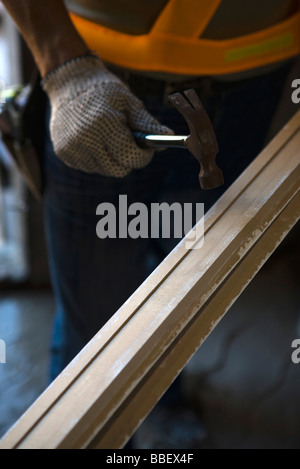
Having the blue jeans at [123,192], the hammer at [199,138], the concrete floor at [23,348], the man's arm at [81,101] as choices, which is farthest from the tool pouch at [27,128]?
the concrete floor at [23,348]

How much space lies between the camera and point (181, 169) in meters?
0.76

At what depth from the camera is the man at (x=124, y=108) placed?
65 centimetres

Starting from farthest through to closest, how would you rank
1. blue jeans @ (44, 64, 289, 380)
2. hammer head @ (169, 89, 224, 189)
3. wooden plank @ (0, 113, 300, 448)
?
blue jeans @ (44, 64, 289, 380), hammer head @ (169, 89, 224, 189), wooden plank @ (0, 113, 300, 448)

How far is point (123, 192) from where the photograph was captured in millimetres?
805

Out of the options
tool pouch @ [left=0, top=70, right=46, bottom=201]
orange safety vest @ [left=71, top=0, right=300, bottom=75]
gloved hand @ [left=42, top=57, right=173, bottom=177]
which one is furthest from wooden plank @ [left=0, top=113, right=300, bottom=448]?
tool pouch @ [left=0, top=70, right=46, bottom=201]

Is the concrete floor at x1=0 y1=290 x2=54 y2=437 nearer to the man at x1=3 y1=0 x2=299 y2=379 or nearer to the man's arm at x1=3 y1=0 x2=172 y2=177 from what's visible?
the man at x1=3 y1=0 x2=299 y2=379

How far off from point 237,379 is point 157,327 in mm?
824

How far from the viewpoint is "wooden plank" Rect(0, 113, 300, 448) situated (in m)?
0.40

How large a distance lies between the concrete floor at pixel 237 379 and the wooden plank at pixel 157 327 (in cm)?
23

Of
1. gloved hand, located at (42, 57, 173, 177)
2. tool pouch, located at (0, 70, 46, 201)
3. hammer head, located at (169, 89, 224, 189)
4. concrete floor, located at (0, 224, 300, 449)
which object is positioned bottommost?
concrete floor, located at (0, 224, 300, 449)


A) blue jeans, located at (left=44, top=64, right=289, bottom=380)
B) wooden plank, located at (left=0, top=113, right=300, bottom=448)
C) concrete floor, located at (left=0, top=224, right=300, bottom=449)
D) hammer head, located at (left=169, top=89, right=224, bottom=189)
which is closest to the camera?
wooden plank, located at (left=0, top=113, right=300, bottom=448)

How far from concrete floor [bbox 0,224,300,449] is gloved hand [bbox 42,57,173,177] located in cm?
27
